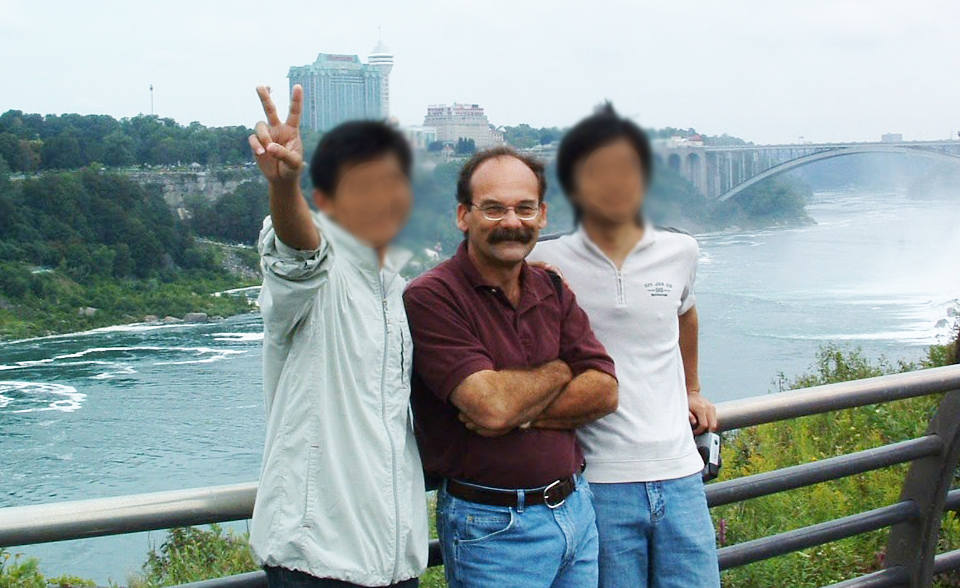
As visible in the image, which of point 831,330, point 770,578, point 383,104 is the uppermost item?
point 383,104

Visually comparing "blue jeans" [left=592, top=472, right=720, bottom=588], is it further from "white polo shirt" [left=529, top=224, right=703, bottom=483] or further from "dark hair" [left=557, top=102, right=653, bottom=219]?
"dark hair" [left=557, top=102, right=653, bottom=219]

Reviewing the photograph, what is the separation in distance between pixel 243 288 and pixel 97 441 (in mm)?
28296

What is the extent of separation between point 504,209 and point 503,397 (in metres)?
0.30

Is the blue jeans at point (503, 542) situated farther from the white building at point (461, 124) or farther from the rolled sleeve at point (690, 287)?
the white building at point (461, 124)

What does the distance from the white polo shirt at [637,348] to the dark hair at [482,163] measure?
29cm

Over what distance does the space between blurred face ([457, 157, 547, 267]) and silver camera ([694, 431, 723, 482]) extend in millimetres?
702

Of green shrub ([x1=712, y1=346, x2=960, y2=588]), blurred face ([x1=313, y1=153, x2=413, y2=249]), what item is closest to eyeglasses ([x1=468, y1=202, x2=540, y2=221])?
blurred face ([x1=313, y1=153, x2=413, y2=249])

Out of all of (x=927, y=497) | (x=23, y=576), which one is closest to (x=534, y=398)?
(x=927, y=497)

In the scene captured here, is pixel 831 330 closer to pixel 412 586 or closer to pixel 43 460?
pixel 43 460

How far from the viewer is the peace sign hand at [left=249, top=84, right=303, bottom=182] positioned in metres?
1.30

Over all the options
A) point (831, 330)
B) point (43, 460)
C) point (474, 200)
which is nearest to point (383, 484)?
point (474, 200)

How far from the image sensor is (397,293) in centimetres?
167

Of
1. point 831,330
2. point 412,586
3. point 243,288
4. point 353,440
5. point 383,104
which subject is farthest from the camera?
point 831,330

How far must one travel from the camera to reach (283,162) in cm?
131
